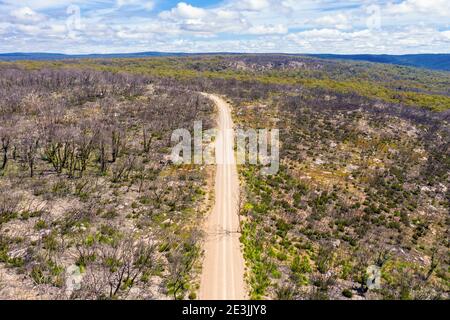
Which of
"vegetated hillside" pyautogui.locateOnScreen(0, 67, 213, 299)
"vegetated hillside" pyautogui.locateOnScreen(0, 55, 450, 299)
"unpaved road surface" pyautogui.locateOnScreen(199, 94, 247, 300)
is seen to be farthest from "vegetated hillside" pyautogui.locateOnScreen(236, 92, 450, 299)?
"vegetated hillside" pyautogui.locateOnScreen(0, 67, 213, 299)

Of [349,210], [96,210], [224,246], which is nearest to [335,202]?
[349,210]

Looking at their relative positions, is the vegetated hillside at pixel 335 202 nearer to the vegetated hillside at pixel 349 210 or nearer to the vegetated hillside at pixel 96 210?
the vegetated hillside at pixel 349 210

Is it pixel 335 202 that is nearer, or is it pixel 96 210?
pixel 96 210

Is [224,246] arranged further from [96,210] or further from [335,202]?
[335,202]

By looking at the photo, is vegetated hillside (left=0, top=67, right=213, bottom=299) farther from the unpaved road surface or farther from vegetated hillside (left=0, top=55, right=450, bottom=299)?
the unpaved road surface

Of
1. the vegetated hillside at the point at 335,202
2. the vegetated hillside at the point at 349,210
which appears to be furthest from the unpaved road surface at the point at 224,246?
the vegetated hillside at the point at 349,210

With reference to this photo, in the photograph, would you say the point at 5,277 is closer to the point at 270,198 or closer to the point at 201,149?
the point at 270,198
